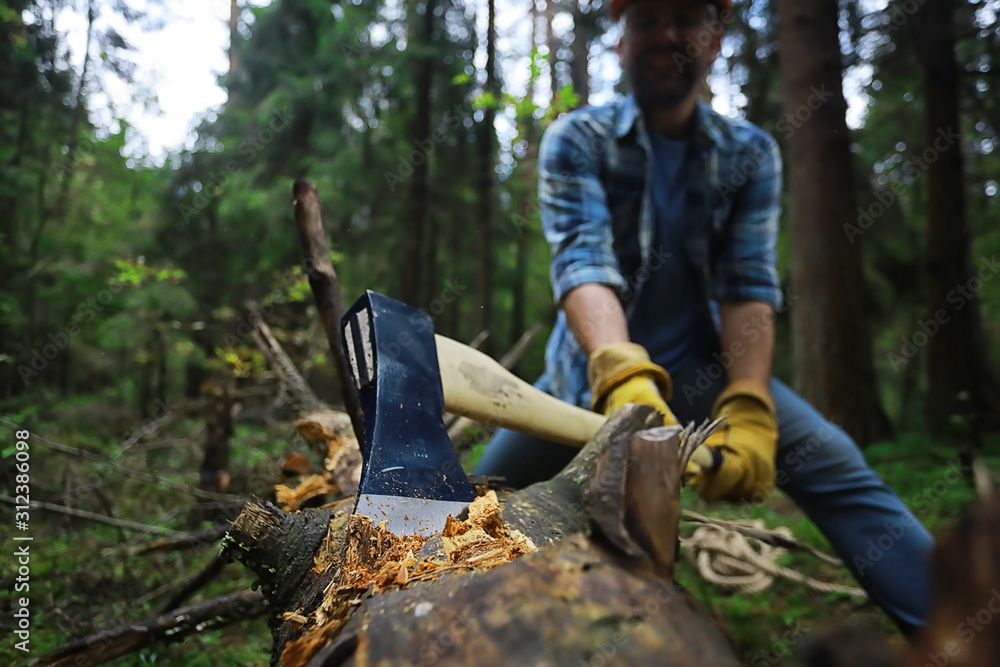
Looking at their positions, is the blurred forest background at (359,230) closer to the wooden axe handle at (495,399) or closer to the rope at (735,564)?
the rope at (735,564)

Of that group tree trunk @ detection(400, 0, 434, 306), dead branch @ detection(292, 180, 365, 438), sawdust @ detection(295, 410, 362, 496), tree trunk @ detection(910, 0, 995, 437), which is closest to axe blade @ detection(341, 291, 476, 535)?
dead branch @ detection(292, 180, 365, 438)

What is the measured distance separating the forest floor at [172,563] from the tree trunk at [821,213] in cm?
104

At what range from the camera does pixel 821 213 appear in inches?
201

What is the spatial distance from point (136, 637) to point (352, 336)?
4.09ft

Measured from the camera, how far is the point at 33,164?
6582 millimetres

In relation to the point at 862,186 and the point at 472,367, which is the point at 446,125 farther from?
the point at 472,367

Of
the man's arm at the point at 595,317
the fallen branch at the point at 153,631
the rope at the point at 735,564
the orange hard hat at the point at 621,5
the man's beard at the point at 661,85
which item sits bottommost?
the rope at the point at 735,564

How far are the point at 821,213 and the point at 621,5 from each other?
376 cm

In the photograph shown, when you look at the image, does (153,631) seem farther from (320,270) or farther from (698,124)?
(698,124)

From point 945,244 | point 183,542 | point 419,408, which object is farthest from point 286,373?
point 945,244

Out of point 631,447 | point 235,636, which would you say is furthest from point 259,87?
point 631,447

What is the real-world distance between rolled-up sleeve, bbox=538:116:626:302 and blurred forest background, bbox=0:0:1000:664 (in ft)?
6.05

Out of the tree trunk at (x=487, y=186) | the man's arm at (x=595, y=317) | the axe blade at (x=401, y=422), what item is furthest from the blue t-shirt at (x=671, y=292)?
the tree trunk at (x=487, y=186)

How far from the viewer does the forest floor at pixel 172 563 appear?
A: 219cm
